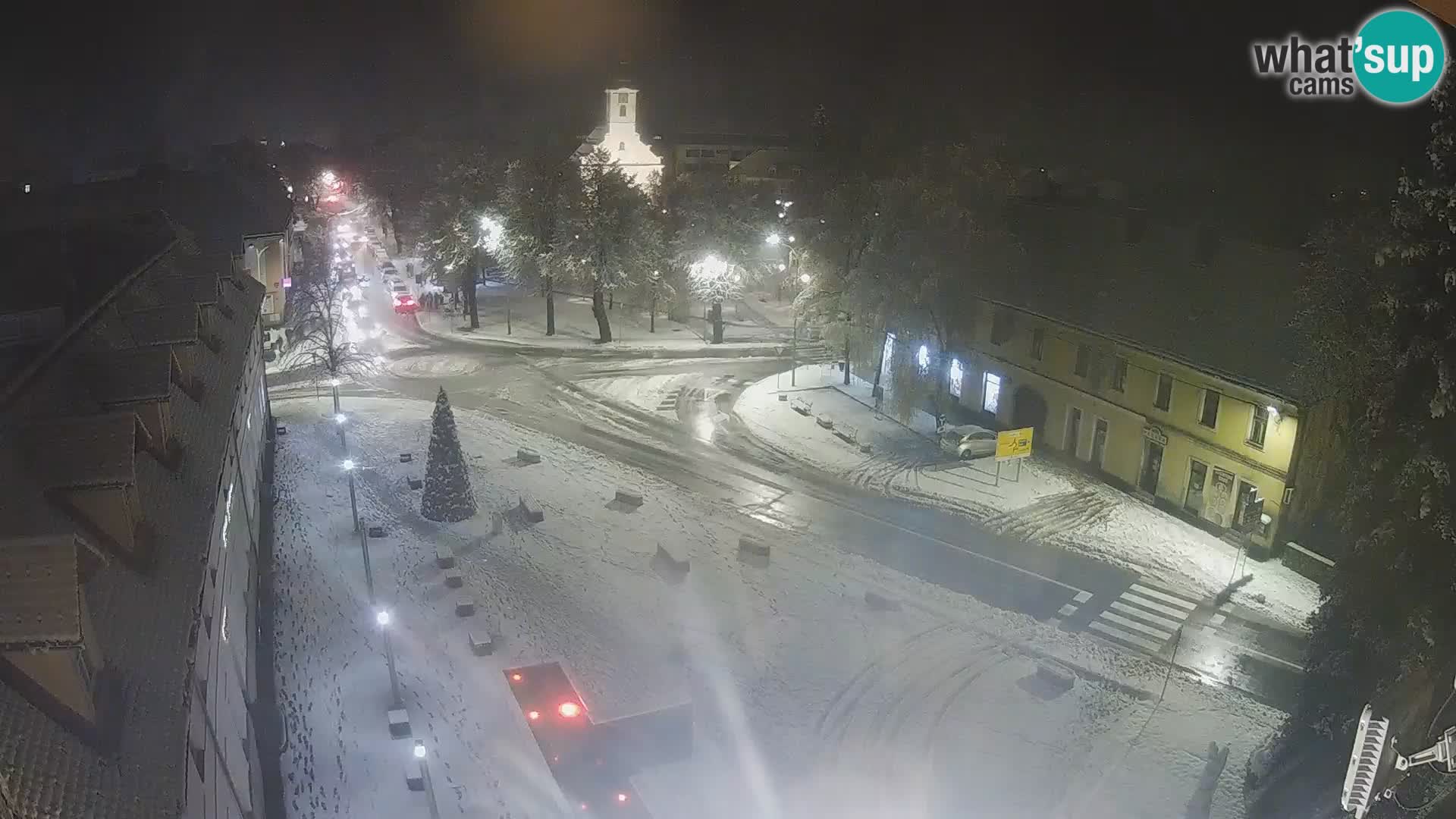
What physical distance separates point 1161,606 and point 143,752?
23.6 metres

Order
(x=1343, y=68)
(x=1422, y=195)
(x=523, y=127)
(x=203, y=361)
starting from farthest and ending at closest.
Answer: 1. (x=523, y=127)
2. (x=1343, y=68)
3. (x=203, y=361)
4. (x=1422, y=195)

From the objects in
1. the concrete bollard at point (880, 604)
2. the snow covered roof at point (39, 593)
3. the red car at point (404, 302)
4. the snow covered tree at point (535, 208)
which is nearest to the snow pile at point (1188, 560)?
the concrete bollard at point (880, 604)

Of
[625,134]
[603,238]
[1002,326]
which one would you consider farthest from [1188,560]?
[625,134]

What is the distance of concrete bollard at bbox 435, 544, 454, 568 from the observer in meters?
26.0

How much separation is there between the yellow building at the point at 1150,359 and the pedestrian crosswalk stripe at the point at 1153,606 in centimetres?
526

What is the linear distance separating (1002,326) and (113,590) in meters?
33.0

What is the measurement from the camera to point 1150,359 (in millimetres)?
31469

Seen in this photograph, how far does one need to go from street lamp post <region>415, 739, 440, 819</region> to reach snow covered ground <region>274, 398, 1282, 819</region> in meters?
0.22

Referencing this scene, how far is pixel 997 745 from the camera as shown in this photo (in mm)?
19688

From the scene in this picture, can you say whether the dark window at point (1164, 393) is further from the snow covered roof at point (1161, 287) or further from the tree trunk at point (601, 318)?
the tree trunk at point (601, 318)

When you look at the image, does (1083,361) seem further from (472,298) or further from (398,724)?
(472,298)

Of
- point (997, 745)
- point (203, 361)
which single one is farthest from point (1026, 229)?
point (203, 361)

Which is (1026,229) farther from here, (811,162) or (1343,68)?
(1343,68)

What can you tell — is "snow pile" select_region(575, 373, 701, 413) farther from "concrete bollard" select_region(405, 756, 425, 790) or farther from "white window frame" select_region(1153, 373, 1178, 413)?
"concrete bollard" select_region(405, 756, 425, 790)
